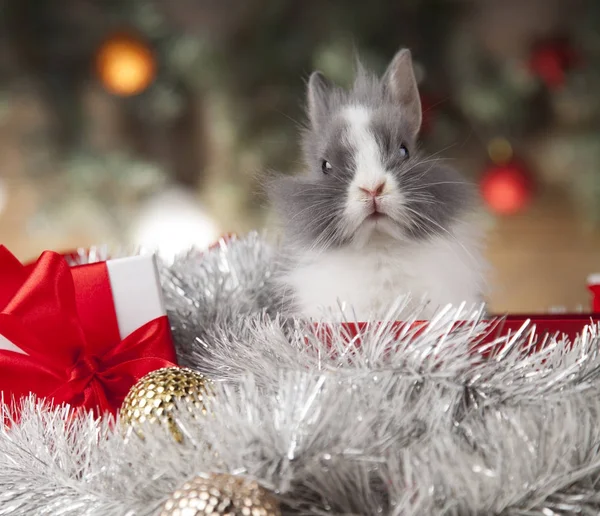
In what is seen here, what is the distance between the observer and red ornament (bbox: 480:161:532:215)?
6.00ft

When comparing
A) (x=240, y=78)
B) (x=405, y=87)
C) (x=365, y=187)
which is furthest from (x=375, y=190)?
(x=240, y=78)

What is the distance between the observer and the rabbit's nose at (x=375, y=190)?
2.00 ft

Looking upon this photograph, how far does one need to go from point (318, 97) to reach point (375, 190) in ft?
0.50

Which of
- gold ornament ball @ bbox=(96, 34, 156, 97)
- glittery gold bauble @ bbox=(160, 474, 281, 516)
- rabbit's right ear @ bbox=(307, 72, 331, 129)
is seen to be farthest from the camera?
gold ornament ball @ bbox=(96, 34, 156, 97)

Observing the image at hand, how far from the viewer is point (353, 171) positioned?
0.63 meters

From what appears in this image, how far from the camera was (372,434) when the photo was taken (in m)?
0.42

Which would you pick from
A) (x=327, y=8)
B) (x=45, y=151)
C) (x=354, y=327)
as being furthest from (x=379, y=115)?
(x=45, y=151)

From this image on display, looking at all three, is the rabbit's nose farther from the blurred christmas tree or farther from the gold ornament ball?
the gold ornament ball

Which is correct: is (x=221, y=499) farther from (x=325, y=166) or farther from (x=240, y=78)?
(x=240, y=78)

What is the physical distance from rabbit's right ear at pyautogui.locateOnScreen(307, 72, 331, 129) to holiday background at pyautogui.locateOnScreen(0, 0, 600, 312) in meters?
1.02

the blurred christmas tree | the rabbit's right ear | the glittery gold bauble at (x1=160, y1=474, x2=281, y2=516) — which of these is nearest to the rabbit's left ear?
the rabbit's right ear

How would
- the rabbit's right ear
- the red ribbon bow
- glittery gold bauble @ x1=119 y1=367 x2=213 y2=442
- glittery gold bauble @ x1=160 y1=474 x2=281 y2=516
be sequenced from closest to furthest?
glittery gold bauble @ x1=160 y1=474 x2=281 y2=516
glittery gold bauble @ x1=119 y1=367 x2=213 y2=442
the red ribbon bow
the rabbit's right ear

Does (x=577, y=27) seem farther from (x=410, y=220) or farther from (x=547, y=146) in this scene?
(x=410, y=220)

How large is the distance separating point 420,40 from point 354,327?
1.47 metres
